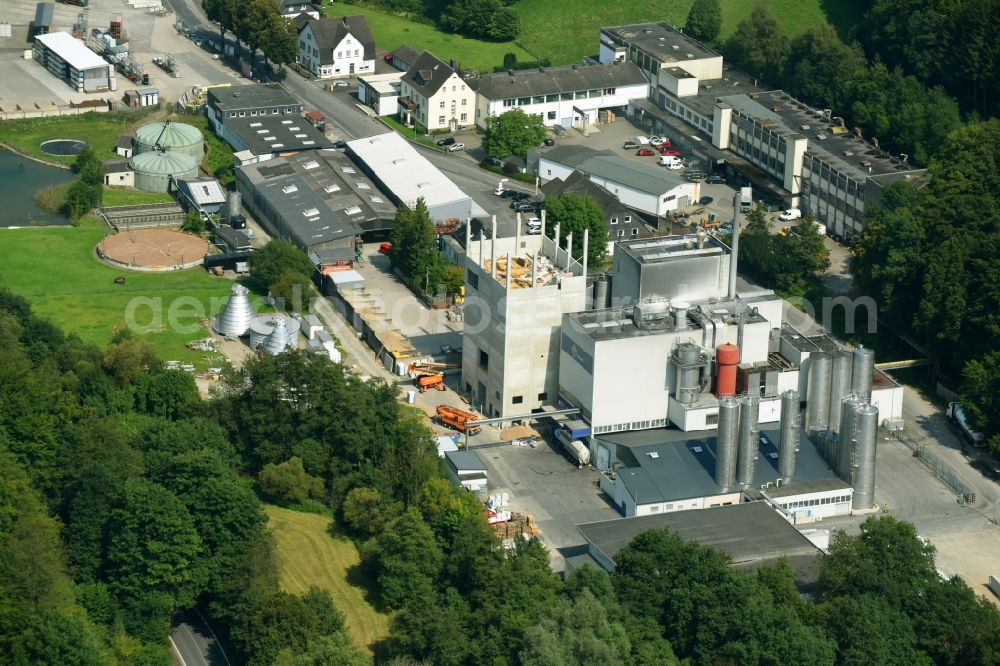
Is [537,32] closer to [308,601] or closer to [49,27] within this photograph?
[49,27]

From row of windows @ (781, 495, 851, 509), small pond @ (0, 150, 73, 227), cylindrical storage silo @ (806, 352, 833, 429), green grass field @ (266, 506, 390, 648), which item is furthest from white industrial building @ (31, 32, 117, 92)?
row of windows @ (781, 495, 851, 509)

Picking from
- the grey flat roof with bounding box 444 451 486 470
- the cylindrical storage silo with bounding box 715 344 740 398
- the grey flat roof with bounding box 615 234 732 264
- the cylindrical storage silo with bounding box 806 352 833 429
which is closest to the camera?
the grey flat roof with bounding box 444 451 486 470

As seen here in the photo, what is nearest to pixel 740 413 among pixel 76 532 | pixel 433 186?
pixel 76 532

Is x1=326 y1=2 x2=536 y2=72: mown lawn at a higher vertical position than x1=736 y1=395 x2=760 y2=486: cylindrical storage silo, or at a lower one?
higher

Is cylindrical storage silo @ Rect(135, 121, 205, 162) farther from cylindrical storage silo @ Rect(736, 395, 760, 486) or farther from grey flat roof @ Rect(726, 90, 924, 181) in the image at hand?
cylindrical storage silo @ Rect(736, 395, 760, 486)

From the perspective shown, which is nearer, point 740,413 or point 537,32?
point 740,413

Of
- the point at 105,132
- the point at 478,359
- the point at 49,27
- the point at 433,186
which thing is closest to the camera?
the point at 478,359
